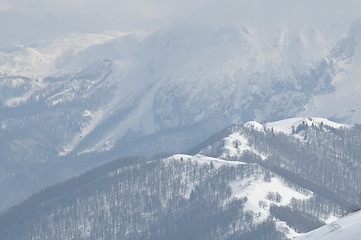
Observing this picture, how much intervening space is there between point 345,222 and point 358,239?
19.1 feet

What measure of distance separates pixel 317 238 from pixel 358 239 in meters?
5.65

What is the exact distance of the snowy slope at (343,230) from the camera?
8944cm

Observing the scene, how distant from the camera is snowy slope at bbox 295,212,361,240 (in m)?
89.4

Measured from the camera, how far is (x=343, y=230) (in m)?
90.7

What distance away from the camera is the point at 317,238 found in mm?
93250

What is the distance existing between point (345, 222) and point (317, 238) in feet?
10.1

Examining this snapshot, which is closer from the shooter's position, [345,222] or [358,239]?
[358,239]

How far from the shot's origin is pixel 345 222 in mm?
94125
